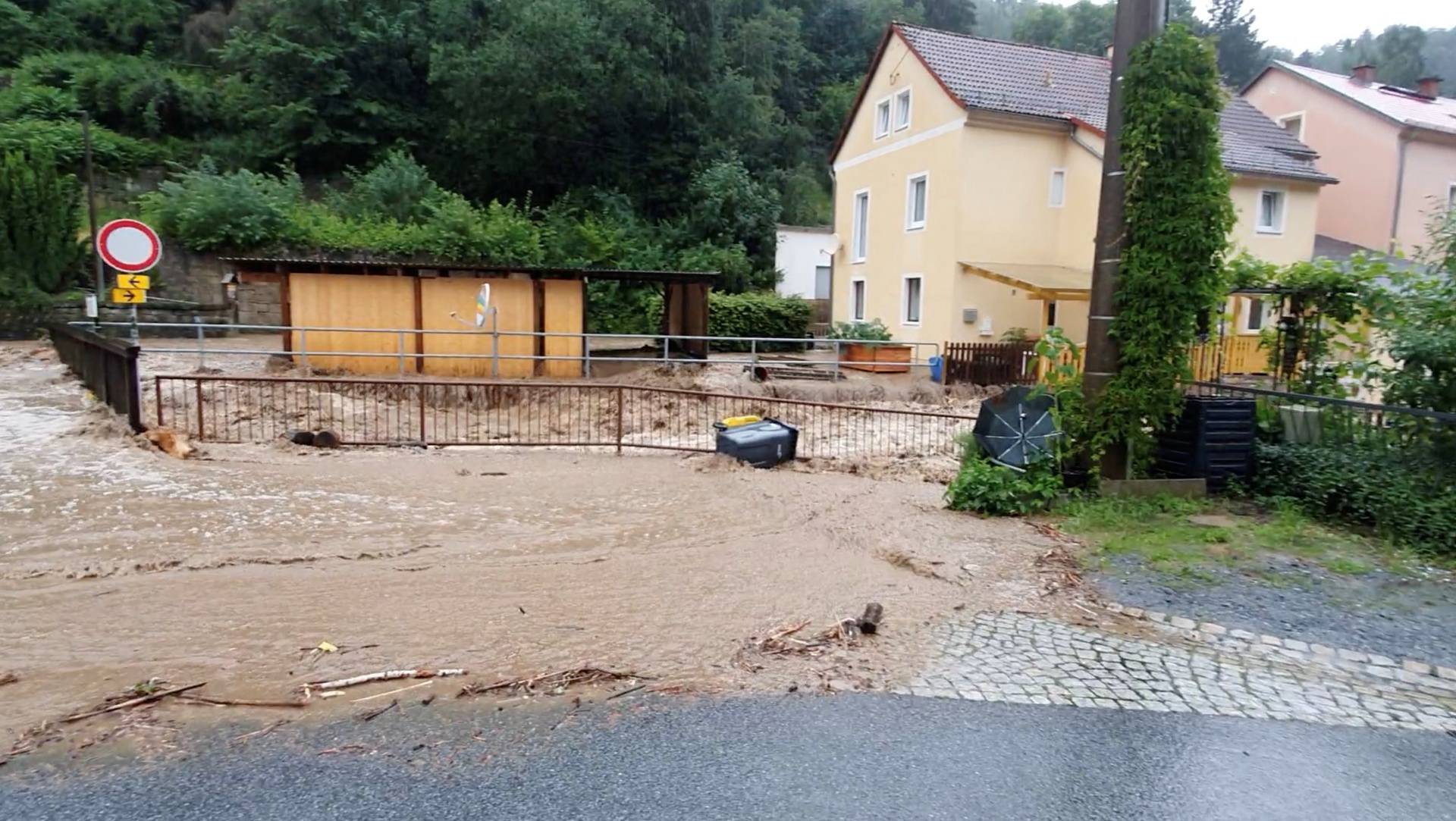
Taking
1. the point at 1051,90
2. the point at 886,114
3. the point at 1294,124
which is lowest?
the point at 886,114

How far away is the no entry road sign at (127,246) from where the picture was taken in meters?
10.6

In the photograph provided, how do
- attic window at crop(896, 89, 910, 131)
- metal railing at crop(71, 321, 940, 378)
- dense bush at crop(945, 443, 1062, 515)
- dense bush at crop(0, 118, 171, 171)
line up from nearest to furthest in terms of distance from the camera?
dense bush at crop(945, 443, 1062, 515) < metal railing at crop(71, 321, 940, 378) < attic window at crop(896, 89, 910, 131) < dense bush at crop(0, 118, 171, 171)

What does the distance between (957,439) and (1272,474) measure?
3093 millimetres

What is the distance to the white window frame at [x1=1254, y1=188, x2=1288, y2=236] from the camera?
23797 millimetres

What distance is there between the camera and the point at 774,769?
3582 millimetres

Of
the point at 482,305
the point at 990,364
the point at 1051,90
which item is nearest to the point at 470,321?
the point at 482,305

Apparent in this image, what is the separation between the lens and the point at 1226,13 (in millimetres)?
63344

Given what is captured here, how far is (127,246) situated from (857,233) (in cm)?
2225

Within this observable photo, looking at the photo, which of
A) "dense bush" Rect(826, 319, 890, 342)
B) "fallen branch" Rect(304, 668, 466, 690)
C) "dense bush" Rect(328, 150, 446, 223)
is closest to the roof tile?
"dense bush" Rect(826, 319, 890, 342)

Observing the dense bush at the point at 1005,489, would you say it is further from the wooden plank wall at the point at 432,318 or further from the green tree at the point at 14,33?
the green tree at the point at 14,33

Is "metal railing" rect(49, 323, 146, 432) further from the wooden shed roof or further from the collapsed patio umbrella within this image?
the collapsed patio umbrella

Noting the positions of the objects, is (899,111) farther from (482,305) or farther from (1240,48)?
(1240,48)

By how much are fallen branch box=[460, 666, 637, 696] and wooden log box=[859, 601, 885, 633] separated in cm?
143

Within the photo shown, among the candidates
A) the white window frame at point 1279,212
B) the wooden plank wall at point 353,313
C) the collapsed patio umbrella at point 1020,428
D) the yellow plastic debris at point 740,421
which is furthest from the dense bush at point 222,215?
the white window frame at point 1279,212
